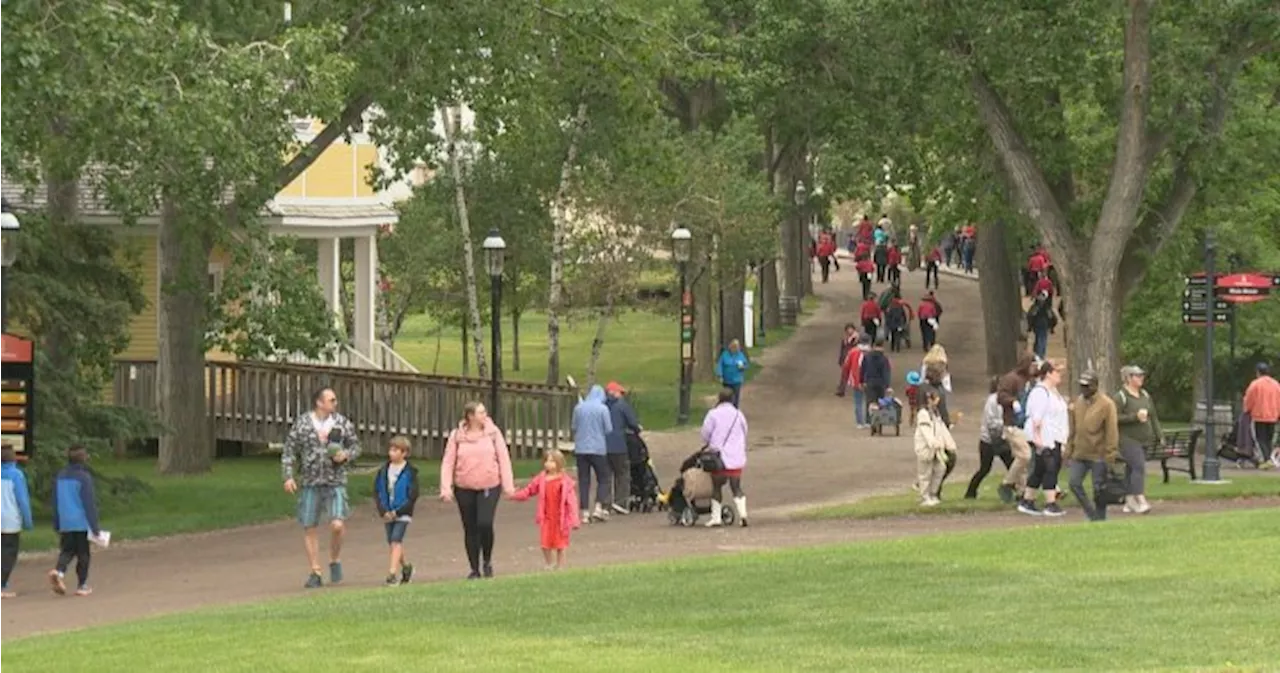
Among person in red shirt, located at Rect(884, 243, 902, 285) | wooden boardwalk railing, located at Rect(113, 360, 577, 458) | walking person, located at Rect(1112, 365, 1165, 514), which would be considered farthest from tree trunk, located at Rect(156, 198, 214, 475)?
person in red shirt, located at Rect(884, 243, 902, 285)

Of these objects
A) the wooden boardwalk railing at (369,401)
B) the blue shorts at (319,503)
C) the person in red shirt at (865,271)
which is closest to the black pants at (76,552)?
the blue shorts at (319,503)

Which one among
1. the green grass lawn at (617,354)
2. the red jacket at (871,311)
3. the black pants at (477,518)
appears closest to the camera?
the black pants at (477,518)

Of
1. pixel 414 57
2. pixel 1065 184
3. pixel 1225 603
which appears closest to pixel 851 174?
pixel 1065 184

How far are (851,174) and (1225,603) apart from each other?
3370cm

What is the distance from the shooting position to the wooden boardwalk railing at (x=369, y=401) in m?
37.6

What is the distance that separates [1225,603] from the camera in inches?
661

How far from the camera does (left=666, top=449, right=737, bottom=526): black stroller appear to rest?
27.8 m

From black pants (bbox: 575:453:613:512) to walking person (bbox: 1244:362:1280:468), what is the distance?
1052cm

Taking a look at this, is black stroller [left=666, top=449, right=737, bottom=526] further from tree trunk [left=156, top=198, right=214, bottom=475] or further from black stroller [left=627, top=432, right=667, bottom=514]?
tree trunk [left=156, top=198, right=214, bottom=475]

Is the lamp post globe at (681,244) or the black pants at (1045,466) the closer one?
the black pants at (1045,466)

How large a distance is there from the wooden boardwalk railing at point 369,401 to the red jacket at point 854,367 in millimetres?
6709

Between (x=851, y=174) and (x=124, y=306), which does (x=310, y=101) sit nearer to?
(x=124, y=306)

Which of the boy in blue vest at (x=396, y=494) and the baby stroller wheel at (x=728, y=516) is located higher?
the boy in blue vest at (x=396, y=494)

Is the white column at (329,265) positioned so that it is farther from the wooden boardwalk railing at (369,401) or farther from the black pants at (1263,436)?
the black pants at (1263,436)
